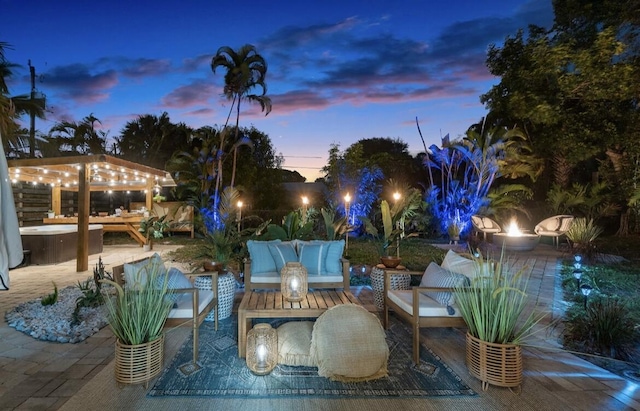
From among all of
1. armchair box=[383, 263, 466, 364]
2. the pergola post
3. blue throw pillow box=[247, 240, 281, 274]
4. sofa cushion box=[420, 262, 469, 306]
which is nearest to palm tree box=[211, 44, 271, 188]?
the pergola post

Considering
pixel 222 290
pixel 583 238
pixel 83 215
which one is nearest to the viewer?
pixel 222 290

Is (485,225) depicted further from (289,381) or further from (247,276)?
(289,381)

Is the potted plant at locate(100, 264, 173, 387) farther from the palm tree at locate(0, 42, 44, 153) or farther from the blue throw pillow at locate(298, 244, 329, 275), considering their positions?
the palm tree at locate(0, 42, 44, 153)

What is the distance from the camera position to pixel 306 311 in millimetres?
3164

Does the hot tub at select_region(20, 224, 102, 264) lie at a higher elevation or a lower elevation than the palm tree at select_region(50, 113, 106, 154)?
lower

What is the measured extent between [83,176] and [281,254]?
5538 mm

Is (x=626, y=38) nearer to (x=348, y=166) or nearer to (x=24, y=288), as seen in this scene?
(x=348, y=166)

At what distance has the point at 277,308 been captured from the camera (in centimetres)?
318

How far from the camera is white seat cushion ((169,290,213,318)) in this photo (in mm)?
3145

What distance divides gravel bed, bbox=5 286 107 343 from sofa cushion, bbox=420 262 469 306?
367 centimetres

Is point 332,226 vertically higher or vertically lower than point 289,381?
higher

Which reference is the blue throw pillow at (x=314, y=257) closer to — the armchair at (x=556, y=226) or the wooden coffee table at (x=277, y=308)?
the wooden coffee table at (x=277, y=308)

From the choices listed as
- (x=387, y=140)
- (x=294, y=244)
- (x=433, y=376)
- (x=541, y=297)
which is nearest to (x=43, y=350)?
(x=294, y=244)

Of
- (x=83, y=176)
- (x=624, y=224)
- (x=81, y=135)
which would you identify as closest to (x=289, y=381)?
(x=83, y=176)
